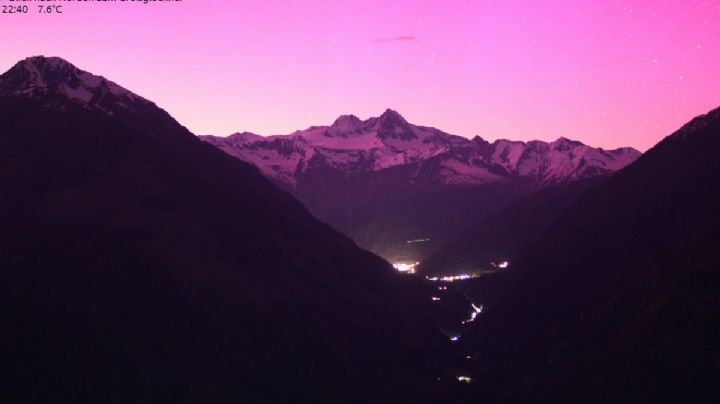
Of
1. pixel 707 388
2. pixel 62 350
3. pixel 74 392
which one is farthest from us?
pixel 62 350

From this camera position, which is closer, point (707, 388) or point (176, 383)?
point (707, 388)

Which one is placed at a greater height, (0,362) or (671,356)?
(671,356)

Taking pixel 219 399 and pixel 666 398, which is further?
pixel 219 399

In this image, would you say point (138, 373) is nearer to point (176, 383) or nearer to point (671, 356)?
point (176, 383)

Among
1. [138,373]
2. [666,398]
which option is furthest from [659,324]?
[138,373]

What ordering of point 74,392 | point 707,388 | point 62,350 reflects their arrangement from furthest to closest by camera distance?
point 62,350, point 74,392, point 707,388

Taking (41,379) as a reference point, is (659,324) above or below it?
above

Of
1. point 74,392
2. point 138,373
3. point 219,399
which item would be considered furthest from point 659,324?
point 74,392

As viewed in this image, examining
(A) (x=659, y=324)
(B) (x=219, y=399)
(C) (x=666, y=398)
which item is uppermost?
(A) (x=659, y=324)

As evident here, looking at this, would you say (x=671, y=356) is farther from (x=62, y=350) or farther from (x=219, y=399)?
(x=62, y=350)
